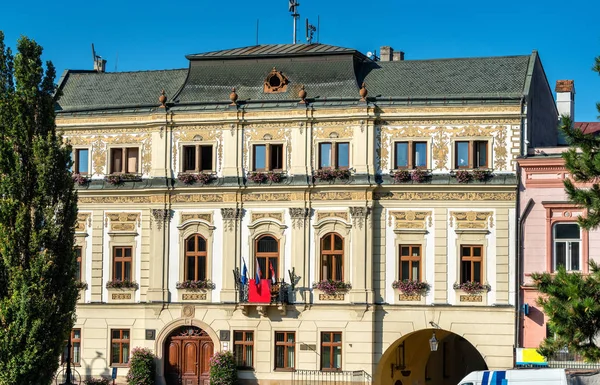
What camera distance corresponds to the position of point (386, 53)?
54688mm

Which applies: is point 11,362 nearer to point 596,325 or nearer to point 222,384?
point 222,384

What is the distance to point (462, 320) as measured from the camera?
154 ft

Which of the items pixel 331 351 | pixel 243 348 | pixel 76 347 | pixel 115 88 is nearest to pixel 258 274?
pixel 243 348

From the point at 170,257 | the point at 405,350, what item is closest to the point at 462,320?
the point at 405,350

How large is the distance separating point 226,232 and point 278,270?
254 centimetres

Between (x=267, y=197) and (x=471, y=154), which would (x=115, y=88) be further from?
(x=471, y=154)

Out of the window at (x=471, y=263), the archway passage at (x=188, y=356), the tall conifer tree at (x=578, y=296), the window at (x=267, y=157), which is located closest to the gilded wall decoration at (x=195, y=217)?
the window at (x=267, y=157)

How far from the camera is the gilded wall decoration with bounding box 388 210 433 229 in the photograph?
4744 centimetres

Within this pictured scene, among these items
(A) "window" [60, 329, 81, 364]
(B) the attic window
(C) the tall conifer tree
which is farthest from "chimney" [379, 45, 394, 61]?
(C) the tall conifer tree

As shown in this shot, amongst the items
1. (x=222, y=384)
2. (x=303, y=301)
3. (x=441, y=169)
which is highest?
(x=441, y=169)

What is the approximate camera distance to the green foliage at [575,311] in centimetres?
3070

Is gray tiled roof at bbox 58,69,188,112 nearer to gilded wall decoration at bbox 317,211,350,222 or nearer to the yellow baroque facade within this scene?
the yellow baroque facade

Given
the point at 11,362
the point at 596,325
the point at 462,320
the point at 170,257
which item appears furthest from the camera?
the point at 170,257

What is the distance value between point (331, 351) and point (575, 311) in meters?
18.2
